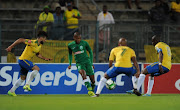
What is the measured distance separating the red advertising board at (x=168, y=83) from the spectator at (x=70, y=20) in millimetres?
3195

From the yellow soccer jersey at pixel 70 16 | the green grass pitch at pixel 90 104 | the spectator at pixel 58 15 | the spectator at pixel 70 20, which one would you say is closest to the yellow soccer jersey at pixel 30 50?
the spectator at pixel 70 20

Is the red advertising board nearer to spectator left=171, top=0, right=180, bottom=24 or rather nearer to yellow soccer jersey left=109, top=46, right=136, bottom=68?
yellow soccer jersey left=109, top=46, right=136, bottom=68

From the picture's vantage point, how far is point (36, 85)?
48.9ft

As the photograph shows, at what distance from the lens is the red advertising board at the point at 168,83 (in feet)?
49.6

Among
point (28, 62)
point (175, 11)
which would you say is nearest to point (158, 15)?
point (175, 11)

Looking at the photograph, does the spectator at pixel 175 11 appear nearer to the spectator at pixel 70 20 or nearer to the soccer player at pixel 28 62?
the spectator at pixel 70 20

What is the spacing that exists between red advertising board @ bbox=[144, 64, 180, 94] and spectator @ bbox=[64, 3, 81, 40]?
3.19 meters

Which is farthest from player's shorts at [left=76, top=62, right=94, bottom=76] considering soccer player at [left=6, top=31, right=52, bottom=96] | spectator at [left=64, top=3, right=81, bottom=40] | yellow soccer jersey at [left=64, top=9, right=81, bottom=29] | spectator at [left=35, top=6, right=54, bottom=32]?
yellow soccer jersey at [left=64, top=9, right=81, bottom=29]

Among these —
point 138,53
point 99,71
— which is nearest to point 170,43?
point 138,53

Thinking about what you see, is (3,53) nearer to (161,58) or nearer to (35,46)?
(35,46)

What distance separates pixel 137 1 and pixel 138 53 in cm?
533

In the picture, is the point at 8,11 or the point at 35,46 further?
the point at 8,11

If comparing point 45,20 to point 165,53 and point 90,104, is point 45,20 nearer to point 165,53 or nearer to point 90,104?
point 165,53

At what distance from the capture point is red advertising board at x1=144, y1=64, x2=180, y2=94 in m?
15.1
